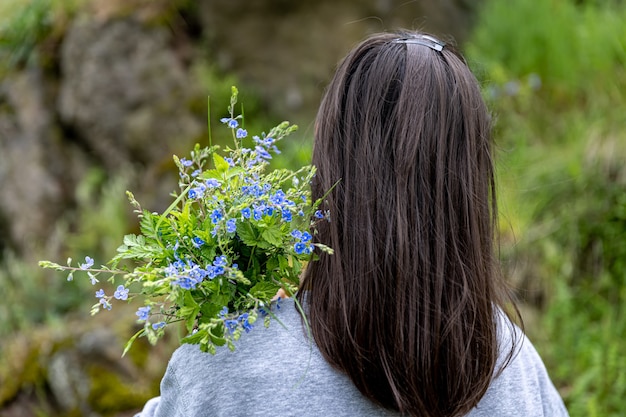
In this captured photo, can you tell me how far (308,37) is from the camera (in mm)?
5484

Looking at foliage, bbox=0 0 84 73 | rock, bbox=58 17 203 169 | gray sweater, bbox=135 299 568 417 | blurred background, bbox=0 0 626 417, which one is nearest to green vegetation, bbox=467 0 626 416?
blurred background, bbox=0 0 626 417

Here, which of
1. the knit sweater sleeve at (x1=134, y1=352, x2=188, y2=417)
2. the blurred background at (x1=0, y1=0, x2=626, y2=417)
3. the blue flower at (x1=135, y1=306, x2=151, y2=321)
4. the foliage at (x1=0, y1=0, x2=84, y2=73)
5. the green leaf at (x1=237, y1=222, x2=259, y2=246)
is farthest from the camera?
the foliage at (x1=0, y1=0, x2=84, y2=73)

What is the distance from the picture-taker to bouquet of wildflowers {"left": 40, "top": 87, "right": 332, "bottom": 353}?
1.23 m

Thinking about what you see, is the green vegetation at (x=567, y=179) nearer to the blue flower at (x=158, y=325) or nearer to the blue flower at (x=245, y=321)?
the blue flower at (x=245, y=321)

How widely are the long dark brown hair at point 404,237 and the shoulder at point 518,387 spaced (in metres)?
0.09

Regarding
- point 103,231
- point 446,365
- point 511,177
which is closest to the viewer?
point 446,365

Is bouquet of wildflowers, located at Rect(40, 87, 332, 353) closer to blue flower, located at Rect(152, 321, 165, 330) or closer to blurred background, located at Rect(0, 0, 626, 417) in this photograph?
blue flower, located at Rect(152, 321, 165, 330)

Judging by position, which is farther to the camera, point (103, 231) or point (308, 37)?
point (308, 37)

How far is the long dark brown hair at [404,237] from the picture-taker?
1.35 m

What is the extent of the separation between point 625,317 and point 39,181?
14.1 feet

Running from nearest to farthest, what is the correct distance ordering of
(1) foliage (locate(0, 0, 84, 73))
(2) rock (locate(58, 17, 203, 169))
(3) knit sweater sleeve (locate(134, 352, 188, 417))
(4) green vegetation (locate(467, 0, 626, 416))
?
1. (3) knit sweater sleeve (locate(134, 352, 188, 417))
2. (4) green vegetation (locate(467, 0, 626, 416))
3. (2) rock (locate(58, 17, 203, 169))
4. (1) foliage (locate(0, 0, 84, 73))

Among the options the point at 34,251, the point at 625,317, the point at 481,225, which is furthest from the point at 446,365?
the point at 34,251

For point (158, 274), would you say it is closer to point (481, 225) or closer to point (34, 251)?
point (481, 225)

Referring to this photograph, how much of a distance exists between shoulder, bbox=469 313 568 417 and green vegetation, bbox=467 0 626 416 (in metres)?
1.09
